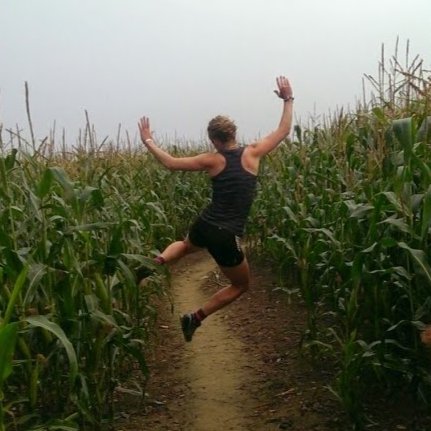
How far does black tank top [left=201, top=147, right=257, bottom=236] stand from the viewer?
409 centimetres

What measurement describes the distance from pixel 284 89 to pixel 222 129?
0.73 m

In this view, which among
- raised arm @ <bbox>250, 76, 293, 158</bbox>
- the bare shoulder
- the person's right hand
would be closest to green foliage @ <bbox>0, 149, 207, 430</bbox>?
the bare shoulder

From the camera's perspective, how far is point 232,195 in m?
4.09

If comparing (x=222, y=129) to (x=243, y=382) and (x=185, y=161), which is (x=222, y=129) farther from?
(x=243, y=382)

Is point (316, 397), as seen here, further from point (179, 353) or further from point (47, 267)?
point (47, 267)

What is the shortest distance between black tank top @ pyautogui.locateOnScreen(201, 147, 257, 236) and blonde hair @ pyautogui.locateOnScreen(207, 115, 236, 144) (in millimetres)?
115

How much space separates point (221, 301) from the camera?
4.21 m

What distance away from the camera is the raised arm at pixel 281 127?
14.0 feet

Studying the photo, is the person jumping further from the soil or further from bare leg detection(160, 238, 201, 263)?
the soil

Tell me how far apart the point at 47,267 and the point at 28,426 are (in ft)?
2.49

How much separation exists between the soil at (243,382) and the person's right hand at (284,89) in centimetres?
180

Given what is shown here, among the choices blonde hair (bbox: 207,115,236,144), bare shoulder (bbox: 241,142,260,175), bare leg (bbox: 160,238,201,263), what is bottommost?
bare leg (bbox: 160,238,201,263)

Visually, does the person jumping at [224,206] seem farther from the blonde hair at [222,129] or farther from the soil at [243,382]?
the soil at [243,382]

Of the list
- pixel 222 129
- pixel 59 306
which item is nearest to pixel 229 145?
pixel 222 129
